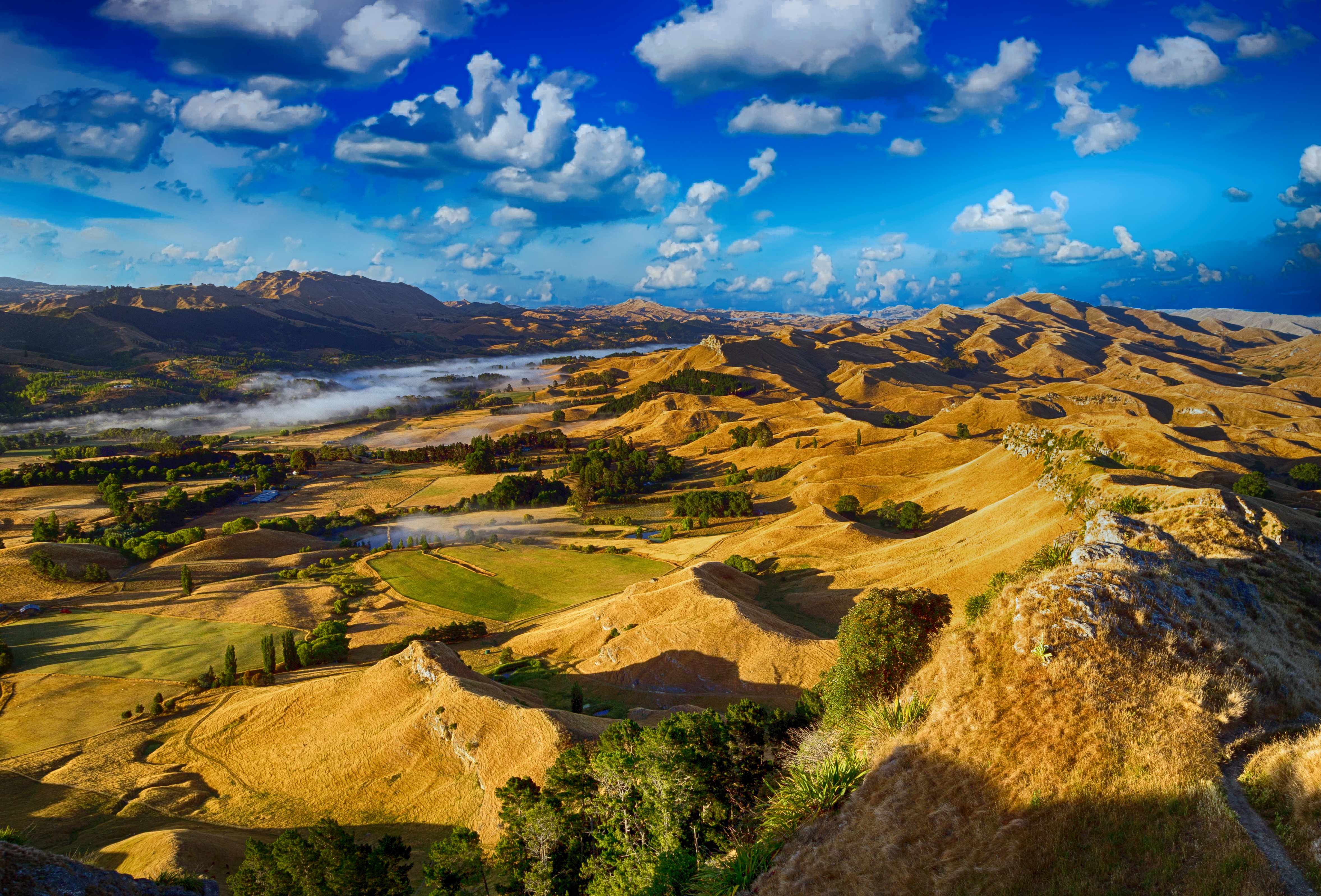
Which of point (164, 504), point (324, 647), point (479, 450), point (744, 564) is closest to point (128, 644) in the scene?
point (324, 647)

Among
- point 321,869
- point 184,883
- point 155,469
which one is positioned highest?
point 155,469

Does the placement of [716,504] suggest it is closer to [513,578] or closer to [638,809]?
[513,578]

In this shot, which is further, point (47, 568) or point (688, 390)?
point (688, 390)

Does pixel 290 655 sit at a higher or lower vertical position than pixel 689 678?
higher

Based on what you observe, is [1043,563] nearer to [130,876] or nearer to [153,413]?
[130,876]

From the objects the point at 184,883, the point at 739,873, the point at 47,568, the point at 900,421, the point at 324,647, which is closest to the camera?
the point at 739,873

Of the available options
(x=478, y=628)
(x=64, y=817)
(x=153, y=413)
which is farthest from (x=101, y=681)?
(x=153, y=413)

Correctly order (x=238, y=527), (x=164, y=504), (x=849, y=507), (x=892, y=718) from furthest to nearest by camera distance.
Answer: (x=164, y=504) → (x=238, y=527) → (x=849, y=507) → (x=892, y=718)
